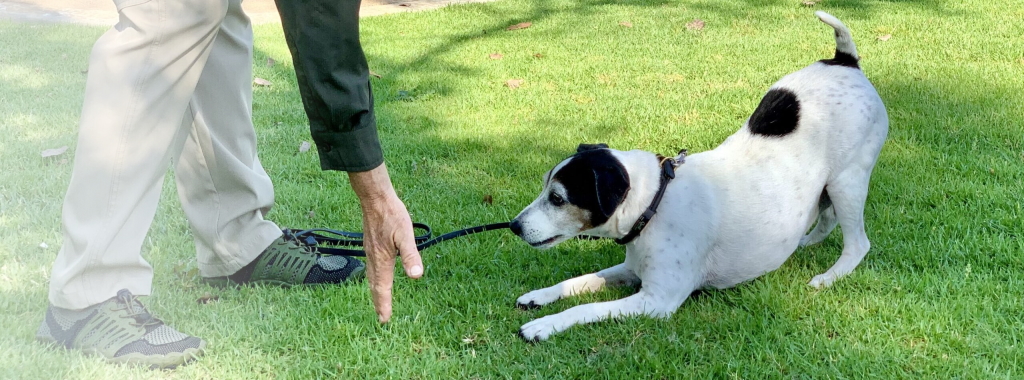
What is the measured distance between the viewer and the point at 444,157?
187 inches

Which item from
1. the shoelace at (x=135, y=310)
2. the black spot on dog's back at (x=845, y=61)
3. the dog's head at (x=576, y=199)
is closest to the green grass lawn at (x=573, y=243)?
the shoelace at (x=135, y=310)

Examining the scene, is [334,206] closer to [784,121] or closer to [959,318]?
[784,121]

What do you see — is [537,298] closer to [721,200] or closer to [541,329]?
[541,329]

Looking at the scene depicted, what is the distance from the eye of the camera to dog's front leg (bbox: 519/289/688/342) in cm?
283

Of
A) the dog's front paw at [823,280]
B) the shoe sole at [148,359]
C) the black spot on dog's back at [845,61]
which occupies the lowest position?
the dog's front paw at [823,280]

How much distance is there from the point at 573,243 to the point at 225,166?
1505mm

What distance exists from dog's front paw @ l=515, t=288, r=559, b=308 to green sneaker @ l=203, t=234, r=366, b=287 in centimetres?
67

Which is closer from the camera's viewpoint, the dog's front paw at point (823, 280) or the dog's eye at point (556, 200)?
the dog's eye at point (556, 200)

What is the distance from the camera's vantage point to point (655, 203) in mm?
2992

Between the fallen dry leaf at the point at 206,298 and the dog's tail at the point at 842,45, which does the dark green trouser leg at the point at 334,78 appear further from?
the dog's tail at the point at 842,45

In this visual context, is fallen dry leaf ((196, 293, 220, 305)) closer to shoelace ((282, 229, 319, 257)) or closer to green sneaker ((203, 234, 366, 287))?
green sneaker ((203, 234, 366, 287))

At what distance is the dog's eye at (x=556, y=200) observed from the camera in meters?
3.02

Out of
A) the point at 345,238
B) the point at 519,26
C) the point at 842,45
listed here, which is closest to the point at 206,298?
the point at 345,238

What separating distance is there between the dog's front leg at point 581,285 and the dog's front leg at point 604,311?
0.20 m
